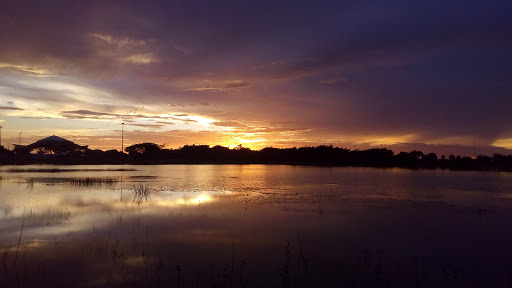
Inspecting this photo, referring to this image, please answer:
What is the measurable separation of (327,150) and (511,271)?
12435cm

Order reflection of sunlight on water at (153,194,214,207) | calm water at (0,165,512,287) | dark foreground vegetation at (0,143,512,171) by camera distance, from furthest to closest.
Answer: dark foreground vegetation at (0,143,512,171), reflection of sunlight on water at (153,194,214,207), calm water at (0,165,512,287)

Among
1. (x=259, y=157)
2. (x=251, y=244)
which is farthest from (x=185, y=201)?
(x=259, y=157)

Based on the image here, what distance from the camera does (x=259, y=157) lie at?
143m

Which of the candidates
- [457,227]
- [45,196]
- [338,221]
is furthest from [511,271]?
[45,196]

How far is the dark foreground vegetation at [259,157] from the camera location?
350 ft

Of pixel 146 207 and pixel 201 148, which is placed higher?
pixel 201 148

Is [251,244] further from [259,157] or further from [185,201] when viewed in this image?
[259,157]

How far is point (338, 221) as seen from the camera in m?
18.2

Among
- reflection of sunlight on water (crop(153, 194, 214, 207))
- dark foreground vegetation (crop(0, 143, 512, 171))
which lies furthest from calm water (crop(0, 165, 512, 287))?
dark foreground vegetation (crop(0, 143, 512, 171))

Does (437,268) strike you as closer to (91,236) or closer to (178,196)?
(91,236)

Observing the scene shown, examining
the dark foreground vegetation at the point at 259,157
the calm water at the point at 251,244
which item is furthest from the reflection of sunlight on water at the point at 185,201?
the dark foreground vegetation at the point at 259,157

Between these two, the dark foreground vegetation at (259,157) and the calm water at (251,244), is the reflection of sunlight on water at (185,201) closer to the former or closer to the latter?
the calm water at (251,244)

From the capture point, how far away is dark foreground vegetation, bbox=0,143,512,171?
350 feet

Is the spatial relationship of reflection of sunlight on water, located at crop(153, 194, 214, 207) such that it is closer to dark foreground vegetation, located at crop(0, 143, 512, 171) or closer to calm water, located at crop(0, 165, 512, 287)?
calm water, located at crop(0, 165, 512, 287)
